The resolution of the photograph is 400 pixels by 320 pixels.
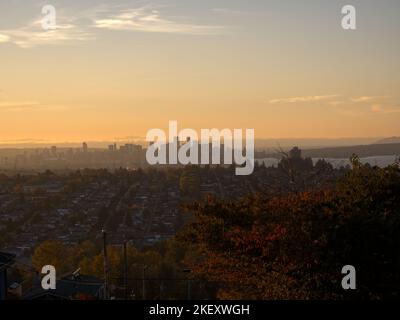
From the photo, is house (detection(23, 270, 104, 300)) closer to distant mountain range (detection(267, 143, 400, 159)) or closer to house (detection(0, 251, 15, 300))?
house (detection(0, 251, 15, 300))

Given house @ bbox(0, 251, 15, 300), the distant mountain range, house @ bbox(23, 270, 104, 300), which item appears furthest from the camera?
the distant mountain range

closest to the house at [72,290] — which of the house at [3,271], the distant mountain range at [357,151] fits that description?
the house at [3,271]

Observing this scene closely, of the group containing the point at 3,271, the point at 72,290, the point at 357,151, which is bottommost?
the point at 72,290

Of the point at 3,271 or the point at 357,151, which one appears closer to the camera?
the point at 3,271

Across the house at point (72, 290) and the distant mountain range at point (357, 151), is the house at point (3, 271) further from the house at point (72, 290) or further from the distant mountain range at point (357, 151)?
the distant mountain range at point (357, 151)

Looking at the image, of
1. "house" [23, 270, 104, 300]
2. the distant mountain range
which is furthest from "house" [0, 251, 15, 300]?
the distant mountain range

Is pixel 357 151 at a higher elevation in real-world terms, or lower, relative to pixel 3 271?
higher

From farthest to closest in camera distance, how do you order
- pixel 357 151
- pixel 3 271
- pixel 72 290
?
1. pixel 357 151
2. pixel 72 290
3. pixel 3 271

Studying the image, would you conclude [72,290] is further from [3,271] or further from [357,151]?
[357,151]

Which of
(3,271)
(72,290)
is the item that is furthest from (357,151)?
(3,271)

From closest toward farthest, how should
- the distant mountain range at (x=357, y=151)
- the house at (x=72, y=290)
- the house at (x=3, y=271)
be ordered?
the house at (x=3, y=271)
the house at (x=72, y=290)
the distant mountain range at (x=357, y=151)

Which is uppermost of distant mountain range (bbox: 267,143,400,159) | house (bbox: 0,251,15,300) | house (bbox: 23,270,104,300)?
distant mountain range (bbox: 267,143,400,159)
